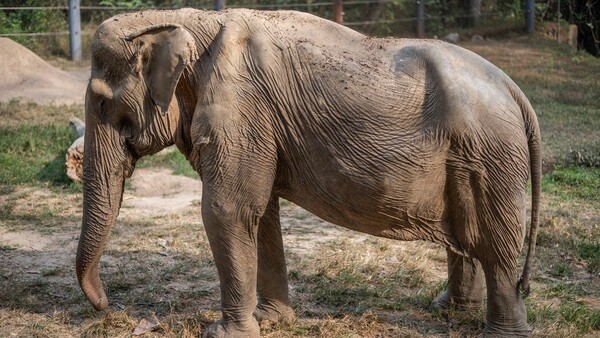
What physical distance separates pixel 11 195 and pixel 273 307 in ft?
13.8

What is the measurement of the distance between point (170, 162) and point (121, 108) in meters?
5.24

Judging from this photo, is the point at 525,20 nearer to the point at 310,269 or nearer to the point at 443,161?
the point at 310,269

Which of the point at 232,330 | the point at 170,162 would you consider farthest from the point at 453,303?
the point at 170,162

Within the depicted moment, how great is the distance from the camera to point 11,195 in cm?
869

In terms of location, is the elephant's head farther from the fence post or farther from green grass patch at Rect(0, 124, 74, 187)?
the fence post

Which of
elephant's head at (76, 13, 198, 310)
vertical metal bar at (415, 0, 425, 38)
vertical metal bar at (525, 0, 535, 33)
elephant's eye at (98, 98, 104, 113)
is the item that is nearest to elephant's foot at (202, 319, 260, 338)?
elephant's head at (76, 13, 198, 310)

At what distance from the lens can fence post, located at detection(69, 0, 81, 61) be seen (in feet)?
50.9

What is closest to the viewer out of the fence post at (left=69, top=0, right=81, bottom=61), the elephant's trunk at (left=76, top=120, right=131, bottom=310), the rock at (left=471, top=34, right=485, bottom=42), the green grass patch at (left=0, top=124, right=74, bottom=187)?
the elephant's trunk at (left=76, top=120, right=131, bottom=310)

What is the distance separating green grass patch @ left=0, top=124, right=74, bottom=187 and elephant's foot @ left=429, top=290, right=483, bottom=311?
473cm

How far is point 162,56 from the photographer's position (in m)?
4.75

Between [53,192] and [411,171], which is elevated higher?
[411,171]

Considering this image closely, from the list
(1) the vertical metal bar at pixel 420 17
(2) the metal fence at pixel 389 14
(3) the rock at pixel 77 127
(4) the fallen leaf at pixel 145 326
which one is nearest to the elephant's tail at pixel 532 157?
(4) the fallen leaf at pixel 145 326

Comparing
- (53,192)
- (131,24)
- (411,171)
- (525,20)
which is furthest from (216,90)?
(525,20)

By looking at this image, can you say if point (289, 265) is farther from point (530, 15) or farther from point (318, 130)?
point (530, 15)
